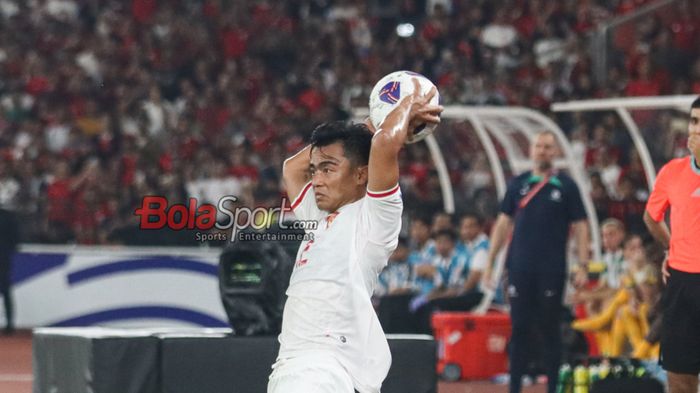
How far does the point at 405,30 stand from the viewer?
78.7 feet

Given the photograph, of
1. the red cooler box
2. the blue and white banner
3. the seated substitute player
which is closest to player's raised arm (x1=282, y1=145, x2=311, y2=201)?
the seated substitute player

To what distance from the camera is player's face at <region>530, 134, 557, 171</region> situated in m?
10.6

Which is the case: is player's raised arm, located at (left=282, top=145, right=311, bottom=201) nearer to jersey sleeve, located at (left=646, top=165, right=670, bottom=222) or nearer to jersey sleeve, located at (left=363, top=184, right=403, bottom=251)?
jersey sleeve, located at (left=363, top=184, right=403, bottom=251)

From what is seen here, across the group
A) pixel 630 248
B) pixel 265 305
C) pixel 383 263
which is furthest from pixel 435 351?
pixel 630 248

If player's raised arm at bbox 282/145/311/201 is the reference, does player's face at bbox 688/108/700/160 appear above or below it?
above

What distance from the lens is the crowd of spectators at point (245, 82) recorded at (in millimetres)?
19062

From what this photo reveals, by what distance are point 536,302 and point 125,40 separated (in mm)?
15517

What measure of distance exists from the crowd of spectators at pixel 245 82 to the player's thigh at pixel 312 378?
10196mm

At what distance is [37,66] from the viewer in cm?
2380

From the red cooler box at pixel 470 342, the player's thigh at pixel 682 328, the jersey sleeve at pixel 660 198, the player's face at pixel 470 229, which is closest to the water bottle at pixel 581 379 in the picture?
the jersey sleeve at pixel 660 198

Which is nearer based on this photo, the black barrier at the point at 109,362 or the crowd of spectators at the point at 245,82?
the black barrier at the point at 109,362

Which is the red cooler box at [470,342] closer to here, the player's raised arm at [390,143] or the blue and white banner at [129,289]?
the blue and white banner at [129,289]

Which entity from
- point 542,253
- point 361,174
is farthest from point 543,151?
point 361,174

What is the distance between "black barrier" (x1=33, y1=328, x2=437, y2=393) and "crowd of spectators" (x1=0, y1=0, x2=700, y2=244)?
7605mm
